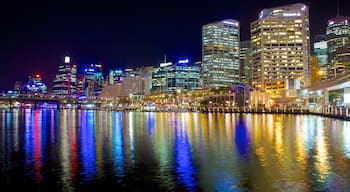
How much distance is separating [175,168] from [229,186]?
5.03m

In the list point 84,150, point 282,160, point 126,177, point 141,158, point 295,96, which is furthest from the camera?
point 295,96

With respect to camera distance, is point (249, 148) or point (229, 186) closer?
point (229, 186)

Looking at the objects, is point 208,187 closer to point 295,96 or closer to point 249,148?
point 249,148

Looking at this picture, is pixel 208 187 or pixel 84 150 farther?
pixel 84 150

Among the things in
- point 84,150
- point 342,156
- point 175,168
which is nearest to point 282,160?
point 342,156

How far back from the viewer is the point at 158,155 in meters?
26.8

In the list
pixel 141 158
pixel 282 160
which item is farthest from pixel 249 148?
pixel 141 158

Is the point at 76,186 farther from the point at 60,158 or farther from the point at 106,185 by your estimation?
the point at 60,158

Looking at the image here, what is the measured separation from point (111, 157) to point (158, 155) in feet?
10.1

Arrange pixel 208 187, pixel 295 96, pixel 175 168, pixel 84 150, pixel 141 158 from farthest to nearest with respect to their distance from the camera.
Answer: pixel 295 96
pixel 84 150
pixel 141 158
pixel 175 168
pixel 208 187

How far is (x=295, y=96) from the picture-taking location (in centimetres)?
16600

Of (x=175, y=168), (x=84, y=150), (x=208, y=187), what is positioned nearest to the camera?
(x=208, y=187)

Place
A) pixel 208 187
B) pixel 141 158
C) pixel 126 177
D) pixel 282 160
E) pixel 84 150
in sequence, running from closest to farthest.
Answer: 1. pixel 208 187
2. pixel 126 177
3. pixel 282 160
4. pixel 141 158
5. pixel 84 150

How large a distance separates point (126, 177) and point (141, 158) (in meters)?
6.00
